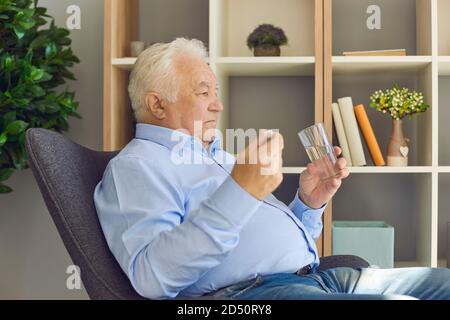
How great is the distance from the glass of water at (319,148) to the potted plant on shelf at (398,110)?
0.80m

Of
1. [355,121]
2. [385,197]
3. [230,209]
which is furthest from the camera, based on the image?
[385,197]

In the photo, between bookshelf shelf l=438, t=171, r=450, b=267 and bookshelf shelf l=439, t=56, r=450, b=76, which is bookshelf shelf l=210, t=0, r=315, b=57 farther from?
bookshelf shelf l=438, t=171, r=450, b=267

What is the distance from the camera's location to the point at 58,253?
8.86 feet

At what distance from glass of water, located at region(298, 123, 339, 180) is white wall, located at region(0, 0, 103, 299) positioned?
136cm

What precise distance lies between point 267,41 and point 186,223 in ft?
4.28

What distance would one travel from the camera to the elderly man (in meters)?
1.17

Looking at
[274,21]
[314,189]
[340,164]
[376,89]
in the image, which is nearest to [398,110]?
[376,89]

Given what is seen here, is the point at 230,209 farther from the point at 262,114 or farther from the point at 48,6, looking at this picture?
the point at 48,6

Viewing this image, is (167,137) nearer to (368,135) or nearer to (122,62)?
(122,62)

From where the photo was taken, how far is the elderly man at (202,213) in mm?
1169

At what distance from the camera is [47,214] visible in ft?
8.83

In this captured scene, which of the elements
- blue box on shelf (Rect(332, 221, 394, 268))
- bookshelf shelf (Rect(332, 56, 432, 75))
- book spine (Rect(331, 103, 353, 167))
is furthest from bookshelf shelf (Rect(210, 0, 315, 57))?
blue box on shelf (Rect(332, 221, 394, 268))
